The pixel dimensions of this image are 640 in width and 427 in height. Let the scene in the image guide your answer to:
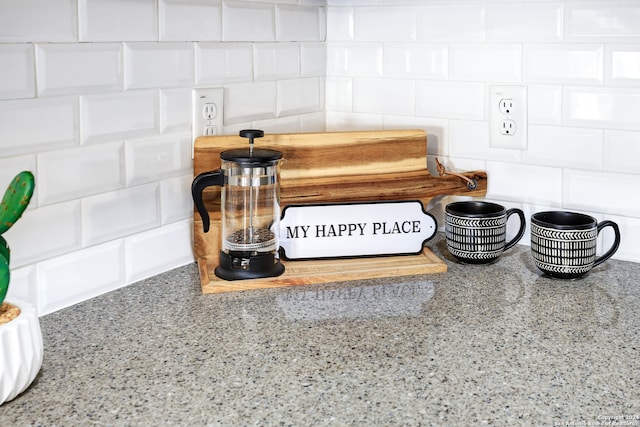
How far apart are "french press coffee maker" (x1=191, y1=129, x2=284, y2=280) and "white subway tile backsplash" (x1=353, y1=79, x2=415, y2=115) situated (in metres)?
0.45

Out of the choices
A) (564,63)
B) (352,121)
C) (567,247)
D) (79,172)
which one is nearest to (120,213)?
(79,172)

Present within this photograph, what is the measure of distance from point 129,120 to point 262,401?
59 centimetres

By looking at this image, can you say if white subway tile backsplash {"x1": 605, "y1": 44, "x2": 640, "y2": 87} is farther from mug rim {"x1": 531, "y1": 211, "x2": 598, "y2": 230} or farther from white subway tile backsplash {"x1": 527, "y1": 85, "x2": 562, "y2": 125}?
mug rim {"x1": 531, "y1": 211, "x2": 598, "y2": 230}

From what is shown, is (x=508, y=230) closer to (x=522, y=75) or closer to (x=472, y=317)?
(x=522, y=75)

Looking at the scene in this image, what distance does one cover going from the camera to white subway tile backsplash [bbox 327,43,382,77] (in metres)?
1.68

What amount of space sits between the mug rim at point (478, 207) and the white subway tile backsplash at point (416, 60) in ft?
0.97

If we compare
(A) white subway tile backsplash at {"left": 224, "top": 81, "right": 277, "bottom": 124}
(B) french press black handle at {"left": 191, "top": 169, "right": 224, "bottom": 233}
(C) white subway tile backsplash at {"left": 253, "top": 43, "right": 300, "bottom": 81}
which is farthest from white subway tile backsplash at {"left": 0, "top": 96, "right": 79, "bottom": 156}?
(C) white subway tile backsplash at {"left": 253, "top": 43, "right": 300, "bottom": 81}

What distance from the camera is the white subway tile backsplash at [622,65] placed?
1.36 meters

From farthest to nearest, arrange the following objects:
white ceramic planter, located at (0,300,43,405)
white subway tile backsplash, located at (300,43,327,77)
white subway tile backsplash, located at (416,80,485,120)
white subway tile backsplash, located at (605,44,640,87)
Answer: white subway tile backsplash, located at (300,43,327,77) → white subway tile backsplash, located at (416,80,485,120) → white subway tile backsplash, located at (605,44,640,87) → white ceramic planter, located at (0,300,43,405)

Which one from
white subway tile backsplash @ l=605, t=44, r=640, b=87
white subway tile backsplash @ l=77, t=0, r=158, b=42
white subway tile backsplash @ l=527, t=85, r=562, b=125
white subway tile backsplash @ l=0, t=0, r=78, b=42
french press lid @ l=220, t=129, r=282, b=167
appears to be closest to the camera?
white subway tile backsplash @ l=0, t=0, r=78, b=42

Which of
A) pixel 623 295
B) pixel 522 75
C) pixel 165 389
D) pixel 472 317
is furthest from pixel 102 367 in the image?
pixel 522 75

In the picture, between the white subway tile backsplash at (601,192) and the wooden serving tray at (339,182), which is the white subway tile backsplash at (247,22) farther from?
the white subway tile backsplash at (601,192)

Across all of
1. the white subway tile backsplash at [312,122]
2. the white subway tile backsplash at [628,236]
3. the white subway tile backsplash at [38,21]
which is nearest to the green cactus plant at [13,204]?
the white subway tile backsplash at [38,21]

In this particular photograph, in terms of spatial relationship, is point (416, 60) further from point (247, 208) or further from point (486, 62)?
point (247, 208)
